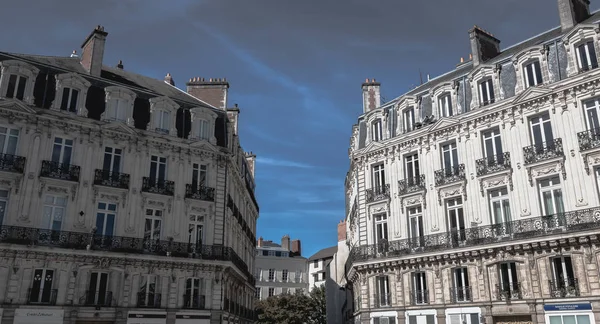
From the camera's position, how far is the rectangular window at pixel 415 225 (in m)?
23.0

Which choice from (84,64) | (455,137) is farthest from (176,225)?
(455,137)

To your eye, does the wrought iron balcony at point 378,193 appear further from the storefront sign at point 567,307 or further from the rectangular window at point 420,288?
the storefront sign at point 567,307

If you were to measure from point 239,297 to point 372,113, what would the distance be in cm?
1373

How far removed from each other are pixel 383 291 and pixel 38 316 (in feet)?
49.9

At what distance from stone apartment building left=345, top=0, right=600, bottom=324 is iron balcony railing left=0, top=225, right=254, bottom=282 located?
7.57m

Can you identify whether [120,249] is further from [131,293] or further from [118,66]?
[118,66]

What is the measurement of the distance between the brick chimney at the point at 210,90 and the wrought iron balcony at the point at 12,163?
39.6 feet

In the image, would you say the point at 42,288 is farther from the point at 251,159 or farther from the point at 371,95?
the point at 251,159

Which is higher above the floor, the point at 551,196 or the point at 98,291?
the point at 551,196

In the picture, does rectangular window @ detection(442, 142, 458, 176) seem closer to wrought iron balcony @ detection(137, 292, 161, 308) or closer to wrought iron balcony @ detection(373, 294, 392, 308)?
wrought iron balcony @ detection(373, 294, 392, 308)

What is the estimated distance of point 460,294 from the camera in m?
20.8

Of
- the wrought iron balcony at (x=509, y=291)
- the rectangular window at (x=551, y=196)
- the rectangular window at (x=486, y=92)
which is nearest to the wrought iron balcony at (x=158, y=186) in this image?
the rectangular window at (x=486, y=92)

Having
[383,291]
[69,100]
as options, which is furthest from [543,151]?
[69,100]

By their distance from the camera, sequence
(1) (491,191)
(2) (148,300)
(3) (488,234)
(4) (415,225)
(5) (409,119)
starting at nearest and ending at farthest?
(3) (488,234)
(1) (491,191)
(2) (148,300)
(4) (415,225)
(5) (409,119)
